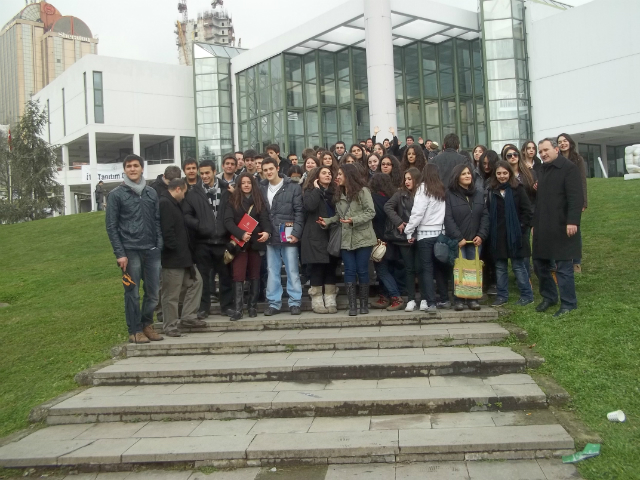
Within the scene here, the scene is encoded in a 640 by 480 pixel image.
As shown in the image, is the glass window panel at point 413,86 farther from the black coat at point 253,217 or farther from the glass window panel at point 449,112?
the black coat at point 253,217

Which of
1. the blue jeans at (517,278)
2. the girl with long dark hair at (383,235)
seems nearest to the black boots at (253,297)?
the girl with long dark hair at (383,235)

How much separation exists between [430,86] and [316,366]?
29705 mm

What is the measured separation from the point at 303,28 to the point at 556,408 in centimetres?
2911

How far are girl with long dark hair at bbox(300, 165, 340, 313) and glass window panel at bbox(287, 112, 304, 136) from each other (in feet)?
87.5

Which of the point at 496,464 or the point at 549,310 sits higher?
the point at 549,310

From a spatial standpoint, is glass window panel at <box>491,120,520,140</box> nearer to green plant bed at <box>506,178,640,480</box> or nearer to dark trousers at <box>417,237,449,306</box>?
green plant bed at <box>506,178,640,480</box>

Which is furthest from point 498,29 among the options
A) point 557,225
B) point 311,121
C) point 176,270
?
point 176,270

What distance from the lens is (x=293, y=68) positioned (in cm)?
3384

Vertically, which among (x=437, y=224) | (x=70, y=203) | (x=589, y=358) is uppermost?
(x=70, y=203)

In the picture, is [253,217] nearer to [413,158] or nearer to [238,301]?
[238,301]

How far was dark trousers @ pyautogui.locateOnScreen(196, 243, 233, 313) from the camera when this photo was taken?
7.66 meters

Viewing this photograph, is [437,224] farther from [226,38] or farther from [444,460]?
[226,38]

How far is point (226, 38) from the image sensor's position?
13450cm

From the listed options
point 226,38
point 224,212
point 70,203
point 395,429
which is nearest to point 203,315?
point 224,212
